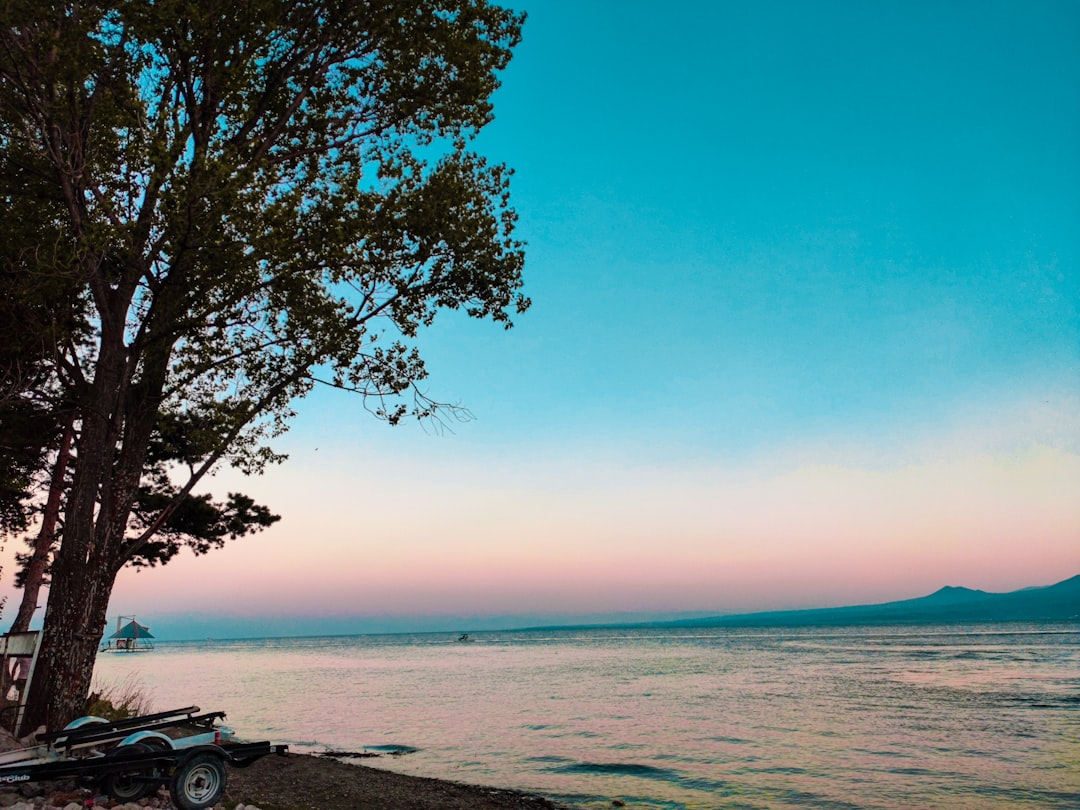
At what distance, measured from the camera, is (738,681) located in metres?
47.9

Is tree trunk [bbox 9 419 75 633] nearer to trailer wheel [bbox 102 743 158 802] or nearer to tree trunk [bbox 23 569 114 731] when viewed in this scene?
tree trunk [bbox 23 569 114 731]

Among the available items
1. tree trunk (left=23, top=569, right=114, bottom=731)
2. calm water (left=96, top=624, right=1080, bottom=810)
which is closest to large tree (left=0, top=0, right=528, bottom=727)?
tree trunk (left=23, top=569, right=114, bottom=731)

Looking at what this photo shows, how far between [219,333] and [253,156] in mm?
3464

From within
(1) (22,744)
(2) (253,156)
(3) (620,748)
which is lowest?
(3) (620,748)

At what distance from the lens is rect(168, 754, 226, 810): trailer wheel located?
886 cm

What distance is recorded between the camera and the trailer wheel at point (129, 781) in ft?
28.7

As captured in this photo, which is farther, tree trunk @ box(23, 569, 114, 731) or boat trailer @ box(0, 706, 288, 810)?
tree trunk @ box(23, 569, 114, 731)

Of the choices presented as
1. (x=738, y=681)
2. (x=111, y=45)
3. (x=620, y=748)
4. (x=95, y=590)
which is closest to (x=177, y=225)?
(x=111, y=45)

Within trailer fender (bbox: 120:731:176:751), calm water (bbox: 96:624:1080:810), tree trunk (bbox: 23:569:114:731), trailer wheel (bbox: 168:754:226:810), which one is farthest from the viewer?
calm water (bbox: 96:624:1080:810)

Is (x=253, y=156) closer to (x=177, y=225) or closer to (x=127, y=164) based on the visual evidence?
(x=127, y=164)

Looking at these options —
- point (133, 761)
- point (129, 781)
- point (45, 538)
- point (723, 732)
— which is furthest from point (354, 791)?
point (723, 732)

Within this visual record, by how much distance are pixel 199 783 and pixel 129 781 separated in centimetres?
79

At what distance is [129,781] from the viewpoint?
8883mm

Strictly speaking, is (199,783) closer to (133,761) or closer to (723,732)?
(133,761)
